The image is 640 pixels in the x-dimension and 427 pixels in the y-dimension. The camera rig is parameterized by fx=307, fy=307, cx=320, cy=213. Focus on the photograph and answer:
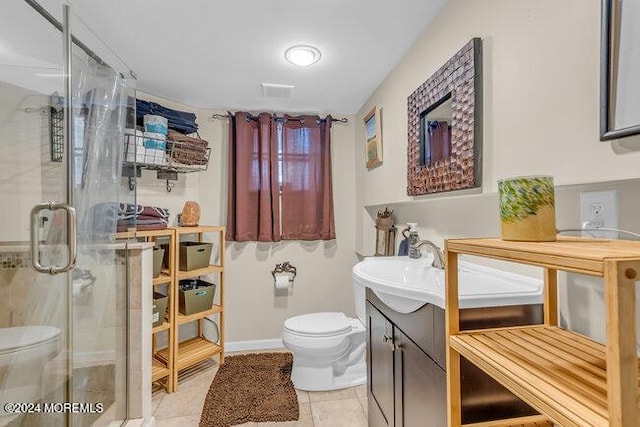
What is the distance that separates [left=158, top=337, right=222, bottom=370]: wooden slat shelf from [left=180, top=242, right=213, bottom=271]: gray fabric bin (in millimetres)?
619

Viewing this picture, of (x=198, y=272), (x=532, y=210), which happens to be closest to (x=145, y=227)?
(x=198, y=272)

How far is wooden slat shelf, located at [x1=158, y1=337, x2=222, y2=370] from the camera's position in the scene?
7.04ft

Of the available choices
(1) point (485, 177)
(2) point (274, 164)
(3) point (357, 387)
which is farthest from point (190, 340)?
(1) point (485, 177)

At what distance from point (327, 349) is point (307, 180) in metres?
1.39

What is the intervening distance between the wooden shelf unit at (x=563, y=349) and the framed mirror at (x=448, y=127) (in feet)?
1.65

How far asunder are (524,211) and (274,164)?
85.7 inches

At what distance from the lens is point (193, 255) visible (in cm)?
222

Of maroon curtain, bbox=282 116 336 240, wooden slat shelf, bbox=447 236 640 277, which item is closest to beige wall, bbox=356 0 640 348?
wooden slat shelf, bbox=447 236 640 277

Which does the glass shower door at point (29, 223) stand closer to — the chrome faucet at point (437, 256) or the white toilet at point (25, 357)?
the white toilet at point (25, 357)

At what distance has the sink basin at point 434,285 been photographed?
88 cm

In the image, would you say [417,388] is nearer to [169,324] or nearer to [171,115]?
[169,324]

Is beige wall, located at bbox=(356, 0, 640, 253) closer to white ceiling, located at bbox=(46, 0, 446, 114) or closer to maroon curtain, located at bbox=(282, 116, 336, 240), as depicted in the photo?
white ceiling, located at bbox=(46, 0, 446, 114)

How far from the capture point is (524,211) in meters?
0.66

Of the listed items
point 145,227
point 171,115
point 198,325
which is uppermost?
point 171,115
